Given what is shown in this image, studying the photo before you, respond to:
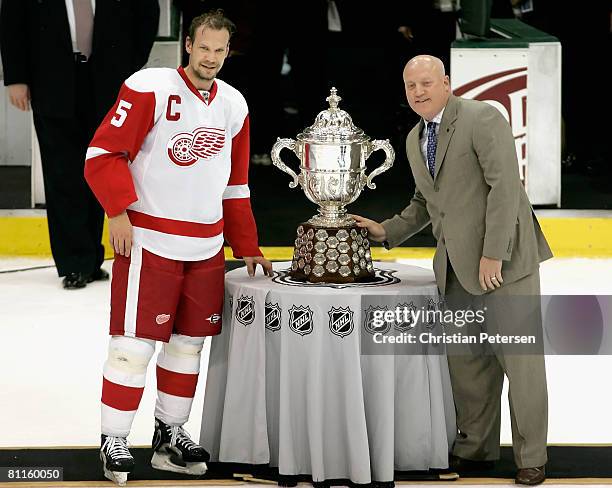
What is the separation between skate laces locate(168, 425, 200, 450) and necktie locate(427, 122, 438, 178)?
3.26ft

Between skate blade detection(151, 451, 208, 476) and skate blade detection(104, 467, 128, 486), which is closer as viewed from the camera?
skate blade detection(104, 467, 128, 486)

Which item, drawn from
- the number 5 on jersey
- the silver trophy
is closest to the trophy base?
the silver trophy

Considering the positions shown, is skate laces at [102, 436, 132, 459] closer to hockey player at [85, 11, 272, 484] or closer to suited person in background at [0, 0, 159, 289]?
hockey player at [85, 11, 272, 484]

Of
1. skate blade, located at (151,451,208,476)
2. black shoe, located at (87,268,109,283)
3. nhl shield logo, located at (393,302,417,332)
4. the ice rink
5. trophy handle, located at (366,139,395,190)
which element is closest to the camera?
nhl shield logo, located at (393,302,417,332)

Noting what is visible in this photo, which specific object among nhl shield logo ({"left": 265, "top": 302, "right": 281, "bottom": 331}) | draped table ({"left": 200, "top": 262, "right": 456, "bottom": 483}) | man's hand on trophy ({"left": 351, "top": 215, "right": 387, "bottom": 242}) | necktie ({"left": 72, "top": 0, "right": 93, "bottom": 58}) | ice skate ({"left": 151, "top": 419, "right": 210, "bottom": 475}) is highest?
necktie ({"left": 72, "top": 0, "right": 93, "bottom": 58})

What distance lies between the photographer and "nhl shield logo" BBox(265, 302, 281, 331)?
4129 millimetres

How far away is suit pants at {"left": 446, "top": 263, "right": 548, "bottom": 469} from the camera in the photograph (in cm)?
413

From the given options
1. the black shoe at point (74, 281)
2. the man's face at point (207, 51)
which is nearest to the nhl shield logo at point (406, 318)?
the man's face at point (207, 51)

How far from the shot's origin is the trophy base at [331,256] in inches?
170

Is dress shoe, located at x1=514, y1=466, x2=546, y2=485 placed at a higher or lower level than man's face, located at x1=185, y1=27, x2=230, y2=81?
lower

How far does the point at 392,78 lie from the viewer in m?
11.2

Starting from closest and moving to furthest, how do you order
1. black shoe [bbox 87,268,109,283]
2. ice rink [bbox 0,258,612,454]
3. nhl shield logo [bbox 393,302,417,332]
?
nhl shield logo [bbox 393,302,417,332] → ice rink [bbox 0,258,612,454] → black shoe [bbox 87,268,109,283]

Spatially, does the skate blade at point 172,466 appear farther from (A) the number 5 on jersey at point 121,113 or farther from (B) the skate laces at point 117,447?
(A) the number 5 on jersey at point 121,113

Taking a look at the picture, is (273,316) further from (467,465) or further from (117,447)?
(467,465)
